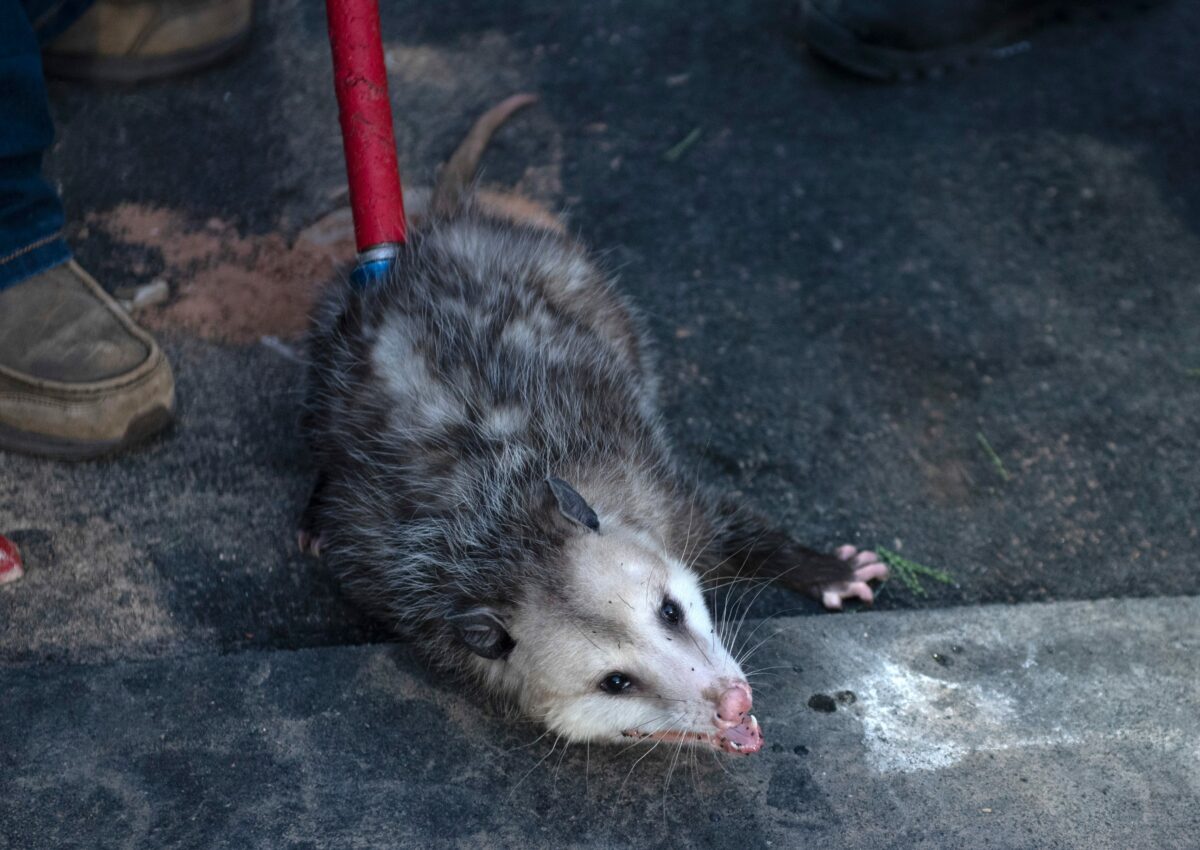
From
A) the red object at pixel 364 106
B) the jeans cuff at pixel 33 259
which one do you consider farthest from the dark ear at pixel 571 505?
the jeans cuff at pixel 33 259

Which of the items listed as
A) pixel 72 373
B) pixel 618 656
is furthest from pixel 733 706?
pixel 72 373

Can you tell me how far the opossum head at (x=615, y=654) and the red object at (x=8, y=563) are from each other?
29.8 inches

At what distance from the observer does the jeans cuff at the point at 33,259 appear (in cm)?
188

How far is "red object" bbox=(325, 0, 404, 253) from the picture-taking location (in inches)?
75.5

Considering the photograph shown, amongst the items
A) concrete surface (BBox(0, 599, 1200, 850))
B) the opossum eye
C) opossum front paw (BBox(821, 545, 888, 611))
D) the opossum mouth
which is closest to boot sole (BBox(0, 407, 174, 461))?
concrete surface (BBox(0, 599, 1200, 850))

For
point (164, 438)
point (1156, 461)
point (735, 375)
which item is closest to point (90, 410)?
point (164, 438)

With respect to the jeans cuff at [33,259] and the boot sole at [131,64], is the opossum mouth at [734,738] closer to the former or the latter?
the jeans cuff at [33,259]

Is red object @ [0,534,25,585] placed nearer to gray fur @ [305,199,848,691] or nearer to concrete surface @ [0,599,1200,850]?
concrete surface @ [0,599,1200,850]

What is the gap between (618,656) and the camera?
4.91ft

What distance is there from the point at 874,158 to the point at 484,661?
1.74 m

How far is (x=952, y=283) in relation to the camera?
7.95 ft

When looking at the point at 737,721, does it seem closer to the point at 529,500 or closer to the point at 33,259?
the point at 529,500

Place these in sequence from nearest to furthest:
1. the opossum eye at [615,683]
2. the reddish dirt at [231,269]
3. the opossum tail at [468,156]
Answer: the opossum eye at [615,683], the reddish dirt at [231,269], the opossum tail at [468,156]

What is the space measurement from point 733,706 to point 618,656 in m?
0.18
